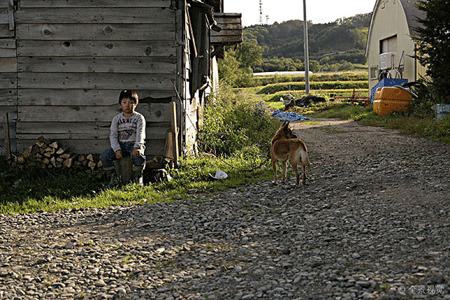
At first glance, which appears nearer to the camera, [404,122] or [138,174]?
[138,174]

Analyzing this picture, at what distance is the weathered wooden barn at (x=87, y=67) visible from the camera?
30.4ft

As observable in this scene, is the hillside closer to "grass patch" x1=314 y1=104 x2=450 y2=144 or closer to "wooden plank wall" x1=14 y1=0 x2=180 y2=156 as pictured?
"grass patch" x1=314 y1=104 x2=450 y2=144

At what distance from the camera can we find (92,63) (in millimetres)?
9320

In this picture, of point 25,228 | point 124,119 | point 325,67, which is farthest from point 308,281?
point 325,67

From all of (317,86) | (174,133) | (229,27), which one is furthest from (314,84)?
(174,133)

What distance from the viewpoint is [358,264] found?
4340 millimetres

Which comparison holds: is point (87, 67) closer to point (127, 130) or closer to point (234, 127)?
point (127, 130)

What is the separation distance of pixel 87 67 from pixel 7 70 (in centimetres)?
154

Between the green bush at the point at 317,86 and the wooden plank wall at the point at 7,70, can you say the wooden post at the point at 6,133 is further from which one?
the green bush at the point at 317,86

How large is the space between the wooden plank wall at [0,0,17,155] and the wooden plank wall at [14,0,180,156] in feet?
0.31

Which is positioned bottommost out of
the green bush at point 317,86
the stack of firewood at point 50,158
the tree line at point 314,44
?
the stack of firewood at point 50,158

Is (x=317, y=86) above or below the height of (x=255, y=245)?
above

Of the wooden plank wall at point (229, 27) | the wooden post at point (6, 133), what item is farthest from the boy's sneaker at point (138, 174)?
the wooden plank wall at point (229, 27)

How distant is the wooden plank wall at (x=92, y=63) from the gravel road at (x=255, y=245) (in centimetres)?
268
